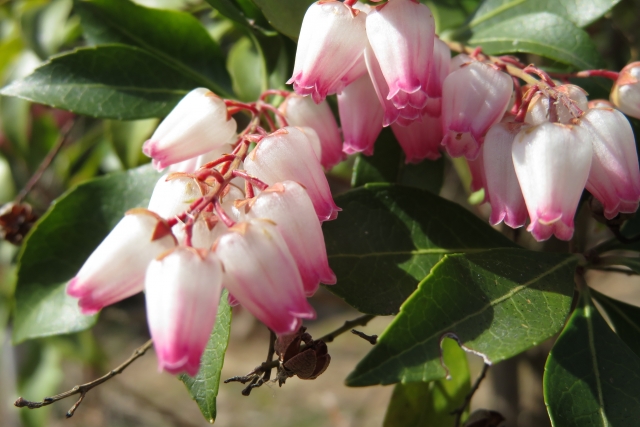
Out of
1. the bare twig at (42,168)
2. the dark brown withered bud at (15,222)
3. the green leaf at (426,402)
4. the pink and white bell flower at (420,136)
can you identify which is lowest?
the green leaf at (426,402)

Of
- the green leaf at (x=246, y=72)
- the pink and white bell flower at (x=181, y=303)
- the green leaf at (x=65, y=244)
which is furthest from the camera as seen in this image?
the green leaf at (x=246, y=72)

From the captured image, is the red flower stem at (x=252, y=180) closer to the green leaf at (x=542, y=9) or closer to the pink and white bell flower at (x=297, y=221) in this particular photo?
the pink and white bell flower at (x=297, y=221)

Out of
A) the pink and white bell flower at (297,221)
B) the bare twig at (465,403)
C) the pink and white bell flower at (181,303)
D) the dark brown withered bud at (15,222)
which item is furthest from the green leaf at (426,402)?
the dark brown withered bud at (15,222)

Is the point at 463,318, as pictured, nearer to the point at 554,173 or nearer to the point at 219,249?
the point at 554,173

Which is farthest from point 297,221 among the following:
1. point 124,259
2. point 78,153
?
point 78,153

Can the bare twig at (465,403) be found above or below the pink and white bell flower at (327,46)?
below
